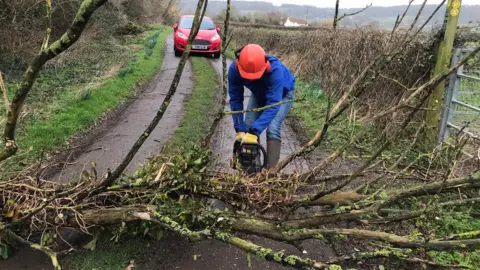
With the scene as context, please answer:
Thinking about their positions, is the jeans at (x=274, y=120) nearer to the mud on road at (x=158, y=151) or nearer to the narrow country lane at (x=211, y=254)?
the mud on road at (x=158, y=151)

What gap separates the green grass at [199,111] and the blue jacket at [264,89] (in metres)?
0.71

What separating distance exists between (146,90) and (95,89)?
164cm

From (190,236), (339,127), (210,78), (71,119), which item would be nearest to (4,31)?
(71,119)

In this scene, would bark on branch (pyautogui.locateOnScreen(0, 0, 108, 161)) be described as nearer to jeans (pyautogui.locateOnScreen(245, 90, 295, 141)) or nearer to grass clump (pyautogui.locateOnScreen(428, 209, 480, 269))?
jeans (pyautogui.locateOnScreen(245, 90, 295, 141))

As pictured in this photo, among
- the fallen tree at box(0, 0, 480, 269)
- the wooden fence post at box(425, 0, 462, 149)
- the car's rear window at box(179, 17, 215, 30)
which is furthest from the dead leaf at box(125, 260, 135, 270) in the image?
the car's rear window at box(179, 17, 215, 30)

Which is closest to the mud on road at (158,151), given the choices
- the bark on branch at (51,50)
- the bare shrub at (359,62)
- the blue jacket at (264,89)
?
the blue jacket at (264,89)

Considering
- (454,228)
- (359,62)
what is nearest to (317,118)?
(359,62)

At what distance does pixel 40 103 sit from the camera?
7113mm

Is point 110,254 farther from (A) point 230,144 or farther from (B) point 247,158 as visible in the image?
(A) point 230,144

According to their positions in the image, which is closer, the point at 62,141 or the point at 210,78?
the point at 62,141

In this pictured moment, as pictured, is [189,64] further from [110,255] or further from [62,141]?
[110,255]

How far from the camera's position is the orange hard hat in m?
3.78

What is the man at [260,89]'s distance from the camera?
382 centimetres

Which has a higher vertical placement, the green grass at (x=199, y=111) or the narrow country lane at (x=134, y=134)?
the green grass at (x=199, y=111)
